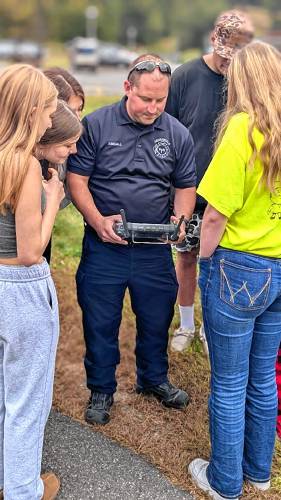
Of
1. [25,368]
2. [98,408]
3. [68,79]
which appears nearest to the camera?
[25,368]

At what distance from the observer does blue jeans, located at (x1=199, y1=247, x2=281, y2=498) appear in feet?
8.18

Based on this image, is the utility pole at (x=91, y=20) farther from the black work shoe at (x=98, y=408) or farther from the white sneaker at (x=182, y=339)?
the black work shoe at (x=98, y=408)

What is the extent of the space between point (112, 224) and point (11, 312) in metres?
0.89

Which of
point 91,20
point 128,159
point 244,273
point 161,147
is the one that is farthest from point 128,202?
point 91,20

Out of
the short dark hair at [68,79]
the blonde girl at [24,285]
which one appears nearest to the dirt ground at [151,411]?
the blonde girl at [24,285]

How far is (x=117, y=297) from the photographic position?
3293 millimetres

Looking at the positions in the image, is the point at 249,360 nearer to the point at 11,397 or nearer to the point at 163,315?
the point at 163,315

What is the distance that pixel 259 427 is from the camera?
2.80m

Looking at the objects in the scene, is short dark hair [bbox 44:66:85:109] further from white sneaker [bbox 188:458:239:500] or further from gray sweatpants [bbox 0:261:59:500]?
white sneaker [bbox 188:458:239:500]

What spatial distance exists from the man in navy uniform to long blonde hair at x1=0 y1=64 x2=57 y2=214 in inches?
33.6

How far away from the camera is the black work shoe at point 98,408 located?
3422 millimetres

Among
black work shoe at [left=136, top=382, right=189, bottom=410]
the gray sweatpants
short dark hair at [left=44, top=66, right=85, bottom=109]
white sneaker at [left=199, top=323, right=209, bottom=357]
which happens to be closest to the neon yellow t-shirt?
the gray sweatpants

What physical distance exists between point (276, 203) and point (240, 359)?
0.67 m

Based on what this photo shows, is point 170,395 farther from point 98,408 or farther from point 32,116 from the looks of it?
point 32,116
